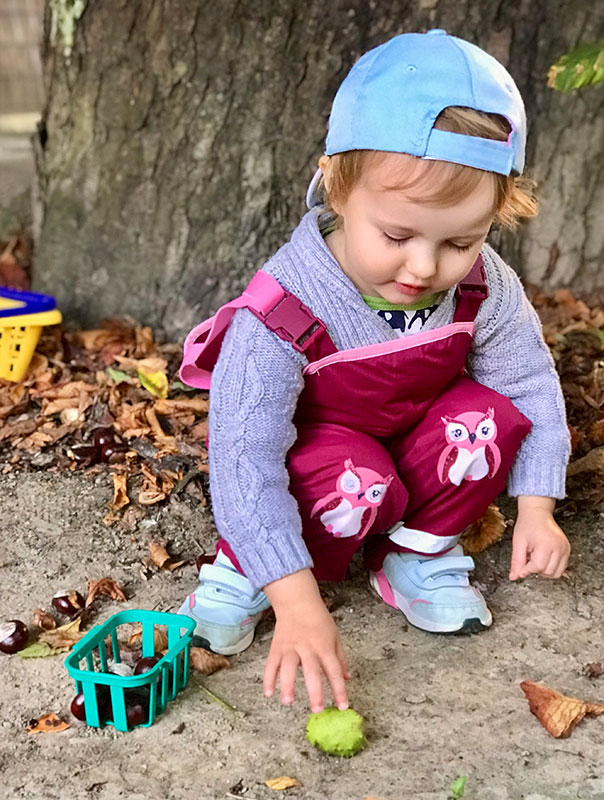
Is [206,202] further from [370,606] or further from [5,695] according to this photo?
[5,695]

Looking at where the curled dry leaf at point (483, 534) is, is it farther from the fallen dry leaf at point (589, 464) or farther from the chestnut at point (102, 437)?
the chestnut at point (102, 437)

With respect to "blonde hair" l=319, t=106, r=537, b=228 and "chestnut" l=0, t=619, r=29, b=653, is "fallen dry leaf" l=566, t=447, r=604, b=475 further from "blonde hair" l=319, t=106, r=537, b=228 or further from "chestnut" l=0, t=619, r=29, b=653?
"chestnut" l=0, t=619, r=29, b=653

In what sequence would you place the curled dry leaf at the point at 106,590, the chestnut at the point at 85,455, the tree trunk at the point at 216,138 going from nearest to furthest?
1. the curled dry leaf at the point at 106,590
2. the chestnut at the point at 85,455
3. the tree trunk at the point at 216,138

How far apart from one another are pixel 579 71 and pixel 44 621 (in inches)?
76.6

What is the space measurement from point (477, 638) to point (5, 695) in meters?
1.01

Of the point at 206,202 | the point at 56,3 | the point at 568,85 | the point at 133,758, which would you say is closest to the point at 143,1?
the point at 56,3

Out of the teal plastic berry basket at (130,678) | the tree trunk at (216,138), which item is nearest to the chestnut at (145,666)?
the teal plastic berry basket at (130,678)

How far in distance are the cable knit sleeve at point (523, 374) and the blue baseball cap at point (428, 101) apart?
1.43 feet

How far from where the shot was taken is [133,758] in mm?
1686

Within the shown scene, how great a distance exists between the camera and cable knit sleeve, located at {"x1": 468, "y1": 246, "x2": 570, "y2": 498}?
2.09 meters

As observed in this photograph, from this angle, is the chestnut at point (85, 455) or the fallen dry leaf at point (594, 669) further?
the chestnut at point (85, 455)

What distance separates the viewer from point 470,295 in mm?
2041

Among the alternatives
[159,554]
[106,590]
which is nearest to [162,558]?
[159,554]

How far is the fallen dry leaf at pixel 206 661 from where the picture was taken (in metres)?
1.94
